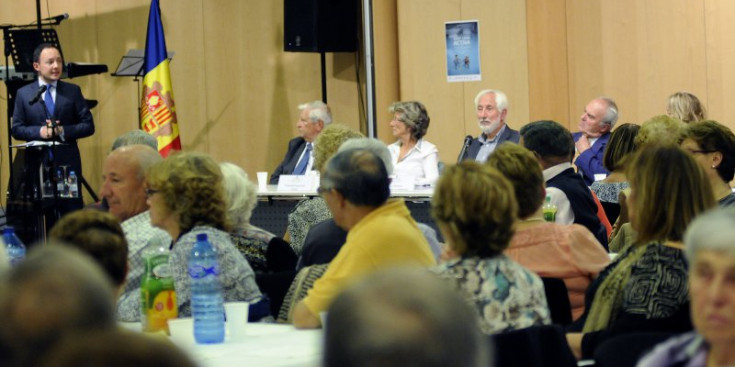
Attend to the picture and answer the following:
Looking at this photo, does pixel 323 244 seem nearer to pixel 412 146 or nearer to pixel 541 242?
pixel 541 242

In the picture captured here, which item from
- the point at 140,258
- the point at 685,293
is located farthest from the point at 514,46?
→ the point at 685,293

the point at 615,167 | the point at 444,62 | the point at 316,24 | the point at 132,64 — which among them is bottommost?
the point at 615,167

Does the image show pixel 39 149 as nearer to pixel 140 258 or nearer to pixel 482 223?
pixel 140 258

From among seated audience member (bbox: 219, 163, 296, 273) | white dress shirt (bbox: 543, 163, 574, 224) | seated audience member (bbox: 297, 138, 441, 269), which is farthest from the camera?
white dress shirt (bbox: 543, 163, 574, 224)

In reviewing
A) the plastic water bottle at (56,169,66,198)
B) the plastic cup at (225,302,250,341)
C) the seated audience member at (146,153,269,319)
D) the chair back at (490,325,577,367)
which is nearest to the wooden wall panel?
the plastic water bottle at (56,169,66,198)

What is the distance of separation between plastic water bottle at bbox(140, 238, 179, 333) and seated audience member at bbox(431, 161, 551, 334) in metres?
0.93

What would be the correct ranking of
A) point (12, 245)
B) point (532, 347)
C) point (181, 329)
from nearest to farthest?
point (532, 347), point (181, 329), point (12, 245)

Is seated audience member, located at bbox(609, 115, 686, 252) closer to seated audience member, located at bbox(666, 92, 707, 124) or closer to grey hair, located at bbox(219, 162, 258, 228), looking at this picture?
grey hair, located at bbox(219, 162, 258, 228)

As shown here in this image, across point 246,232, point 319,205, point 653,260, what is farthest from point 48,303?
point 319,205

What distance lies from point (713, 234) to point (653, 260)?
78 cm

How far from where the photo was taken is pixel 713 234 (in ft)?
6.89

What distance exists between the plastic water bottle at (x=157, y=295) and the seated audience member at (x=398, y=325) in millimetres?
2334

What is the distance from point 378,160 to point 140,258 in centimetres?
104

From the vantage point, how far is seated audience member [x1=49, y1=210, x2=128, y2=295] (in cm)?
278
